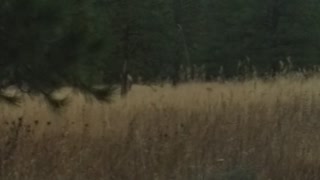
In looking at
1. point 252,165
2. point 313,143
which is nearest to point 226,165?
point 252,165

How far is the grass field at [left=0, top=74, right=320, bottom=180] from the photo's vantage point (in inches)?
227

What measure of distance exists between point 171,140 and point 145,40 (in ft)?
80.7

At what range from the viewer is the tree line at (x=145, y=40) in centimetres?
546

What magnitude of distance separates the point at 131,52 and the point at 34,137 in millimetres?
22031

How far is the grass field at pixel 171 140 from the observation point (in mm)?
5777

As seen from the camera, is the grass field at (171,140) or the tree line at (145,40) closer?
the tree line at (145,40)

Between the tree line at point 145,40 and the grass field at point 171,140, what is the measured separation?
1.57 ft

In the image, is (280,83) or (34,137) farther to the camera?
(280,83)

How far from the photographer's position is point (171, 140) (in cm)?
632

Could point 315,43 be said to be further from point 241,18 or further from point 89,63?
point 89,63

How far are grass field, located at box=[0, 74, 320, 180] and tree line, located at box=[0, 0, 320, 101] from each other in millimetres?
478

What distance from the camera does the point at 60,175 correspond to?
5.64 metres

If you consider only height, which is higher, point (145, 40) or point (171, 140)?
point (171, 140)

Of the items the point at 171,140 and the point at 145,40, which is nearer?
the point at 171,140
